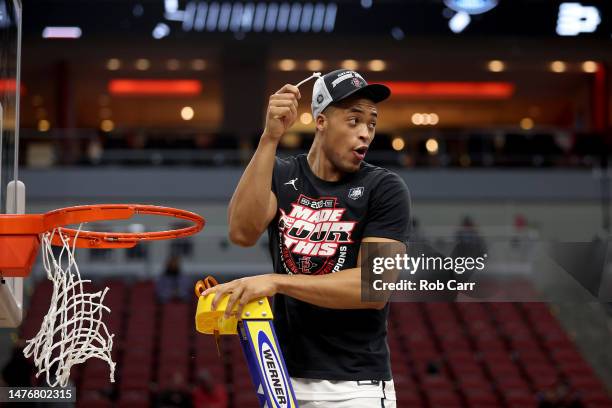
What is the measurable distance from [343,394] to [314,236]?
21.7 inches

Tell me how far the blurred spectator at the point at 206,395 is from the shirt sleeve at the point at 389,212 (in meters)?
6.77

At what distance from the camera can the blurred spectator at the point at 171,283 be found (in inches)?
514

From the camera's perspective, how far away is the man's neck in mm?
3609

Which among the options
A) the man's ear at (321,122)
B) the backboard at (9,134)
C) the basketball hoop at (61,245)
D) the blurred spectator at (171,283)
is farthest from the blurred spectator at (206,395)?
the man's ear at (321,122)

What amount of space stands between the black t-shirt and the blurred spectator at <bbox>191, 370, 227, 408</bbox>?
661 centimetres

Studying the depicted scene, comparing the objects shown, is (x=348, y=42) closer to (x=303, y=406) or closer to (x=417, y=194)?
(x=417, y=194)

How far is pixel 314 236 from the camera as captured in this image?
11.5 ft

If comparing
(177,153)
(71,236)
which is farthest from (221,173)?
(71,236)

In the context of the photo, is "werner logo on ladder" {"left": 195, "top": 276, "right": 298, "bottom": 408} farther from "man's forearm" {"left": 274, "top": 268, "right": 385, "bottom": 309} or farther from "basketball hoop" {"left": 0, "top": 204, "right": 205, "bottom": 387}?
"basketball hoop" {"left": 0, "top": 204, "right": 205, "bottom": 387}

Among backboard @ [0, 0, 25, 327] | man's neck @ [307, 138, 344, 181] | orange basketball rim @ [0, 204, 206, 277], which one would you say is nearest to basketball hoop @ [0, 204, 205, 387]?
orange basketball rim @ [0, 204, 206, 277]

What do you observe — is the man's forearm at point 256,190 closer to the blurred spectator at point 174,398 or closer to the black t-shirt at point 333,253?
the black t-shirt at point 333,253

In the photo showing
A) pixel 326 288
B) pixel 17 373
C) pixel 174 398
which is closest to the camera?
pixel 326 288

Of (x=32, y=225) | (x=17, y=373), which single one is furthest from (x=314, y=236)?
(x=17, y=373)

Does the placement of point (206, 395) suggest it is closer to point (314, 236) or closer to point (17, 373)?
point (17, 373)
